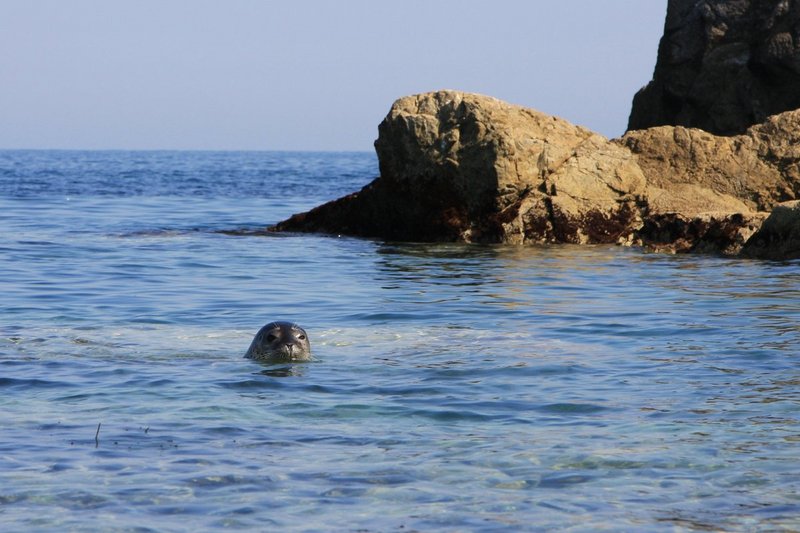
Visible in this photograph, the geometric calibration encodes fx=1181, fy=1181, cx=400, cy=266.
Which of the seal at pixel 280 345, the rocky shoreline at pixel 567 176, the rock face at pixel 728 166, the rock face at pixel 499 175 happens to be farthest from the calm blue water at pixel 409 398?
the rock face at pixel 728 166

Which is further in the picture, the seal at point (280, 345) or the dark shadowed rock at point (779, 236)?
the dark shadowed rock at point (779, 236)

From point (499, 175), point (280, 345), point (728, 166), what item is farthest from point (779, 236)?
point (280, 345)

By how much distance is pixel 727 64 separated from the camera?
21078 millimetres

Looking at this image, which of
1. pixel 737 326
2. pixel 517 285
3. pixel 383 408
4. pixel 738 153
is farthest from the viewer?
pixel 738 153

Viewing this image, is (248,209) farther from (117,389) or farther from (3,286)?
(117,389)

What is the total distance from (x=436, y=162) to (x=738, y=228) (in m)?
4.45

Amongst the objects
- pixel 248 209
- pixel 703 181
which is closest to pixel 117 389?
pixel 703 181

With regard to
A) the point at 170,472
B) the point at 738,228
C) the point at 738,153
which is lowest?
the point at 170,472

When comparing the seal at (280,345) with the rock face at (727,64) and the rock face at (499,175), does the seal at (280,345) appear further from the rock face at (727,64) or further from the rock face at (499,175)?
the rock face at (727,64)

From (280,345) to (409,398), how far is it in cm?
150

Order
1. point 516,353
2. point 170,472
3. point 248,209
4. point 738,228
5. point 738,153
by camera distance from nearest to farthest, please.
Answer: point 170,472 → point 516,353 → point 738,228 → point 738,153 → point 248,209

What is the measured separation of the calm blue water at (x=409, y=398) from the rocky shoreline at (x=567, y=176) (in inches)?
59.3

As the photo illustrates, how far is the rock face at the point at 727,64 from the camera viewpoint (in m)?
20.5

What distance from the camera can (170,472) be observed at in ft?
19.5
